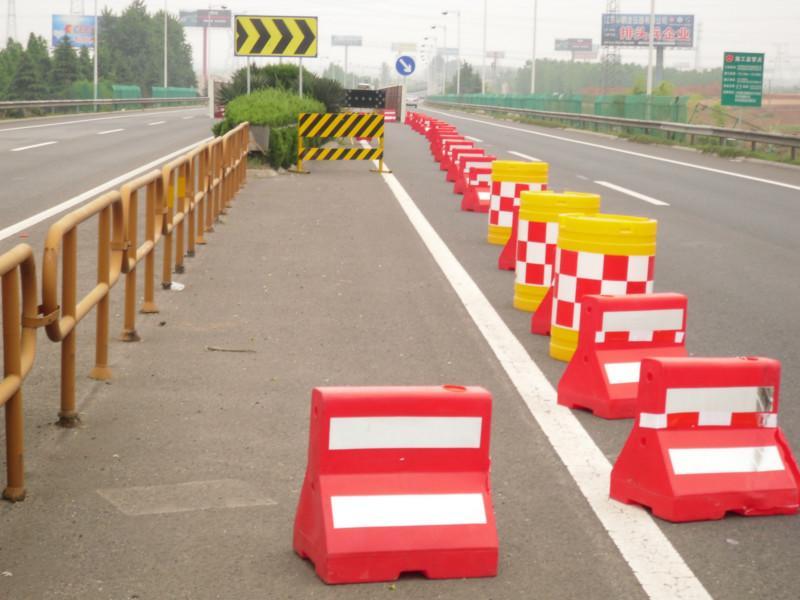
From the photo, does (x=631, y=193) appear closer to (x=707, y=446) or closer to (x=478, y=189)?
(x=478, y=189)

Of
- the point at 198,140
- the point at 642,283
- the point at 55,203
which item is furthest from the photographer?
the point at 198,140

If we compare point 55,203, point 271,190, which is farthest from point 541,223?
point 271,190

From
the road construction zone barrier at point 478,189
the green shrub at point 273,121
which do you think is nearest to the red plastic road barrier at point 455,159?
the green shrub at point 273,121

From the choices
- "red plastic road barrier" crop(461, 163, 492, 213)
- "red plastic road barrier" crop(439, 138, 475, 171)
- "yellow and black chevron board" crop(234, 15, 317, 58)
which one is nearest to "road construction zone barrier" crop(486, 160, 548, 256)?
"red plastic road barrier" crop(461, 163, 492, 213)

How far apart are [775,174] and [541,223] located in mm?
17881

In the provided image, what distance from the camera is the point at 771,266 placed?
40.2 feet

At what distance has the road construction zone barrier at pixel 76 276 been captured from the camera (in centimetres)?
485

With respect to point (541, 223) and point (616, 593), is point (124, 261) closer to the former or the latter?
point (541, 223)

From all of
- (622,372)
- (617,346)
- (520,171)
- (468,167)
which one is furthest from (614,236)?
(468,167)

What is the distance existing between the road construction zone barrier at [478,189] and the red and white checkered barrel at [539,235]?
7.09 m

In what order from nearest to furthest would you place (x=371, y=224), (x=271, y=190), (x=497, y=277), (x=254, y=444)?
(x=254, y=444) < (x=497, y=277) < (x=371, y=224) < (x=271, y=190)

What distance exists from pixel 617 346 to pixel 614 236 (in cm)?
115

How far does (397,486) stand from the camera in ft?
14.4

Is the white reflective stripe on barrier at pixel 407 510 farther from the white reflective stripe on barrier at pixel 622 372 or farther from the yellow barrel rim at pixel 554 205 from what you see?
the yellow barrel rim at pixel 554 205
